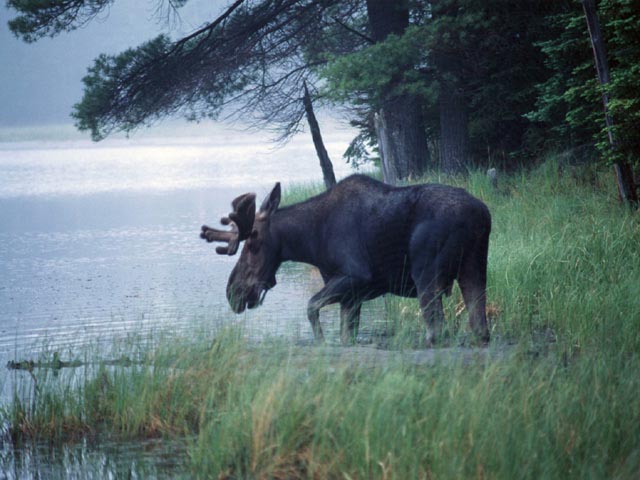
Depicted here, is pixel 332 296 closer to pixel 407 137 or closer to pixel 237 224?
pixel 237 224

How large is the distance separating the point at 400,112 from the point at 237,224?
11215mm

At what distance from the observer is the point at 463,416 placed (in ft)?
15.8

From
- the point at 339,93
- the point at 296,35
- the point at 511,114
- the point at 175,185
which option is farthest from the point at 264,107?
the point at 175,185

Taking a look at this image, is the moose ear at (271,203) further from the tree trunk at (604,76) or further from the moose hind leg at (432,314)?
the tree trunk at (604,76)

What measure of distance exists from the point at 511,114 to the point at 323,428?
44.5ft

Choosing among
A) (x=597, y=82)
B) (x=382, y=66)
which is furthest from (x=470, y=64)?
(x=597, y=82)

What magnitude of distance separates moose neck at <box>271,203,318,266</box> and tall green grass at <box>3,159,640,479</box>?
122 cm

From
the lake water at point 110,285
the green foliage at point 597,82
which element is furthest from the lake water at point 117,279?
the green foliage at point 597,82

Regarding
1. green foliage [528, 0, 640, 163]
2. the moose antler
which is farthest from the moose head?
green foliage [528, 0, 640, 163]

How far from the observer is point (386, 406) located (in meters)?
4.98

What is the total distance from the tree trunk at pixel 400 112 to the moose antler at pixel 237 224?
905 centimetres

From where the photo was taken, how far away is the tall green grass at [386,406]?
186 inches

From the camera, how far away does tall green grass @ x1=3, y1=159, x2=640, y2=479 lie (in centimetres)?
471

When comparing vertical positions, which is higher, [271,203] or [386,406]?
[271,203]
